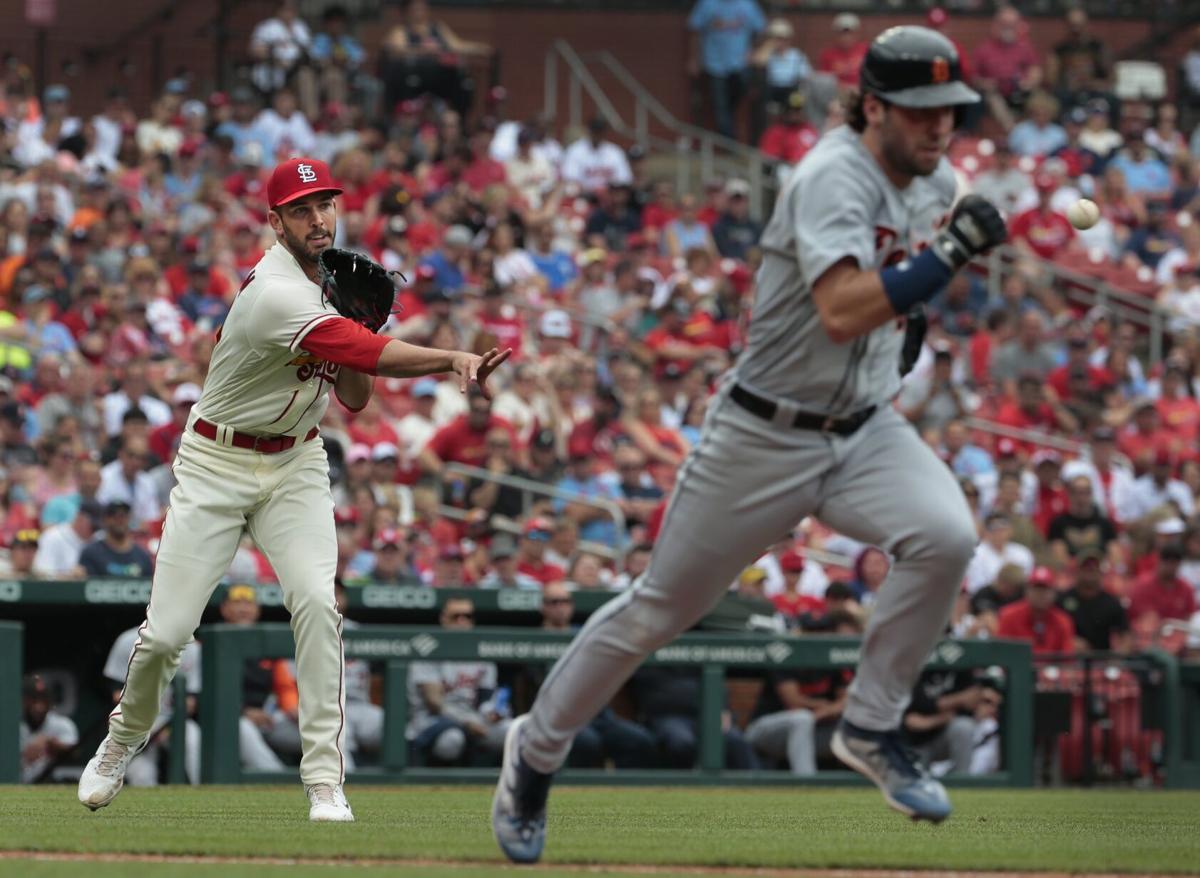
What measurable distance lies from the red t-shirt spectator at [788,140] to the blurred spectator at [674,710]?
9.90 meters

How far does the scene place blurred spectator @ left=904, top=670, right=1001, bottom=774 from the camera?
41.4 ft

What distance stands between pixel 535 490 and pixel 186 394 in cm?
254

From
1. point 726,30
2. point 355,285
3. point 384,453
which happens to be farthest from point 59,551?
point 726,30

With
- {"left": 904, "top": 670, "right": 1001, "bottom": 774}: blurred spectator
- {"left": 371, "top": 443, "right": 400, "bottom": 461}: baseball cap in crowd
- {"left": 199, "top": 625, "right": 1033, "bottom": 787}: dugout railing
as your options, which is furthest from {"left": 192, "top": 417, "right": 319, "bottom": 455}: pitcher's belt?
{"left": 371, "top": 443, "right": 400, "bottom": 461}: baseball cap in crowd

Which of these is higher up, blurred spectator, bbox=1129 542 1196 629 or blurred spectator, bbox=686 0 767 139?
blurred spectator, bbox=686 0 767 139

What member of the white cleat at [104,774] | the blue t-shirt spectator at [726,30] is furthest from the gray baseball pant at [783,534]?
the blue t-shirt spectator at [726,30]

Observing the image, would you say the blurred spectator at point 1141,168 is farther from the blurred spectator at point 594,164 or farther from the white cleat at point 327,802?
the white cleat at point 327,802

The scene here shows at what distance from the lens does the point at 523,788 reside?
5684 millimetres

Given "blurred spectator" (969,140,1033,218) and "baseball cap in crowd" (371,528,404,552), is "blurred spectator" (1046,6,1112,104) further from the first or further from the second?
"baseball cap in crowd" (371,528,404,552)

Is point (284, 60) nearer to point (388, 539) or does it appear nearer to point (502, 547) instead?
point (502, 547)

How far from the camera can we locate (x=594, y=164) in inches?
815

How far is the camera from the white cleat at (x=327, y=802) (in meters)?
7.33

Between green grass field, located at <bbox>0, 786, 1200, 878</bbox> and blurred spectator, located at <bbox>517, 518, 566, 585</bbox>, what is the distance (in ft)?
12.4

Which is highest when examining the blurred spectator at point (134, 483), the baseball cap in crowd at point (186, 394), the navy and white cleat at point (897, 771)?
the baseball cap in crowd at point (186, 394)
